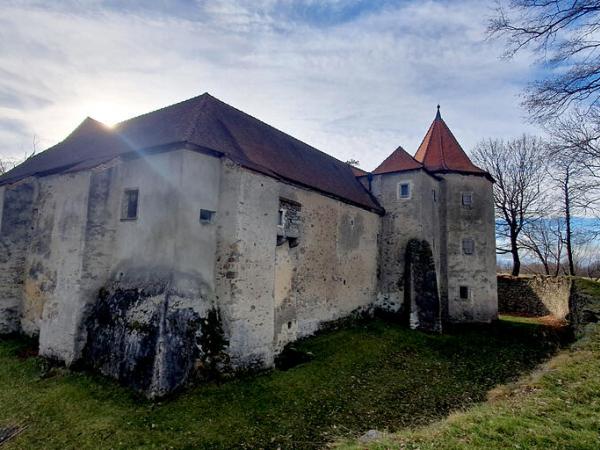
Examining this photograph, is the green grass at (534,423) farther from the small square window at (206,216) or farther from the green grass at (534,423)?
the small square window at (206,216)

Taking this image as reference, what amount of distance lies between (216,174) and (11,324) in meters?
9.75

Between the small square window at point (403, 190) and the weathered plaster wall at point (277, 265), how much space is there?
2620 millimetres

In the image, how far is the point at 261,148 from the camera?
1420 cm

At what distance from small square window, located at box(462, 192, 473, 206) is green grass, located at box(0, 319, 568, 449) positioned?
29.4 ft

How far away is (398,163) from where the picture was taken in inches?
773

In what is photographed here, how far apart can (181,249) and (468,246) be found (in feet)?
52.1

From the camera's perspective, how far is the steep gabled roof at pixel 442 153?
67.0 ft

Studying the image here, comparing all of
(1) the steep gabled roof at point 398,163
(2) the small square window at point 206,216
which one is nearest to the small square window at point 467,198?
(1) the steep gabled roof at point 398,163

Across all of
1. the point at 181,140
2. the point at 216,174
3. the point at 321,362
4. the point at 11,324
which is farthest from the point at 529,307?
the point at 11,324

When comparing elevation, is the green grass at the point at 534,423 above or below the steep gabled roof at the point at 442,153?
below

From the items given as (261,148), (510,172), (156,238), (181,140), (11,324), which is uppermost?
(510,172)

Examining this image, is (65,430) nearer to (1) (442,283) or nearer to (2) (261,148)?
(2) (261,148)

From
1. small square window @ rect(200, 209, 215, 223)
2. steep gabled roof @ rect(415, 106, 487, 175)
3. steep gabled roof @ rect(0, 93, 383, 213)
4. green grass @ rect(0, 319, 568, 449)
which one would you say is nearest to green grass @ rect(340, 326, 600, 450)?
green grass @ rect(0, 319, 568, 449)

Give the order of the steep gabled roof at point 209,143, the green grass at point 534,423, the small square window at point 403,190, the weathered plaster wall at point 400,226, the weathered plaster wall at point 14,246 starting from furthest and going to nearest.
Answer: the small square window at point 403,190, the weathered plaster wall at point 400,226, the weathered plaster wall at point 14,246, the steep gabled roof at point 209,143, the green grass at point 534,423
